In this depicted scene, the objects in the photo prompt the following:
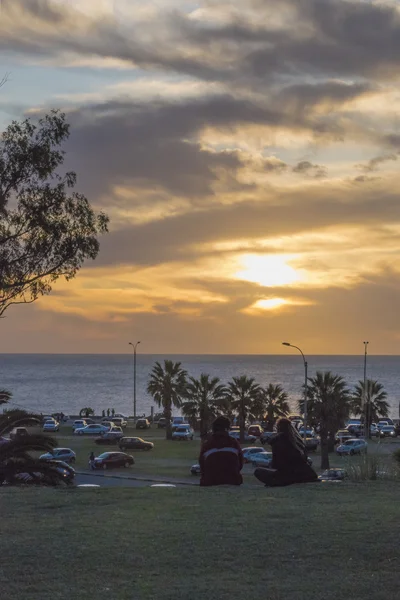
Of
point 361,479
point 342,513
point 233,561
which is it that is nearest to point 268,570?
point 233,561

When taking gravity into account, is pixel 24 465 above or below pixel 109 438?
above

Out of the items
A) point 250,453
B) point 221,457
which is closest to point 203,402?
point 250,453

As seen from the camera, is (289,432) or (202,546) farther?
(289,432)

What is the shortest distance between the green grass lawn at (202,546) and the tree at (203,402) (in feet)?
193

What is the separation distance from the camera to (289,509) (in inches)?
493

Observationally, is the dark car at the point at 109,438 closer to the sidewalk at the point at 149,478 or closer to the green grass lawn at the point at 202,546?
the sidewalk at the point at 149,478

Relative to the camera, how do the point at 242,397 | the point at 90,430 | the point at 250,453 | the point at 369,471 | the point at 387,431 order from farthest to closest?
1. the point at 387,431
2. the point at 90,430
3. the point at 242,397
4. the point at 250,453
5. the point at 369,471

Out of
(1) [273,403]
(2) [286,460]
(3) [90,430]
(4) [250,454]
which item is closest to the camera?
(2) [286,460]

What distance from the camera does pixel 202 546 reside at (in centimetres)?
1009

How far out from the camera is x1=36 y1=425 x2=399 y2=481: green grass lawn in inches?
2064

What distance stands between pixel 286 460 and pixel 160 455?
4936cm

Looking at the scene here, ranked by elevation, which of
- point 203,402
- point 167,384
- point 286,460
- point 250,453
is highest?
point 286,460

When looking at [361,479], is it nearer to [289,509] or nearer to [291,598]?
[289,509]

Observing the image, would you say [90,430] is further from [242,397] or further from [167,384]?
[242,397]
